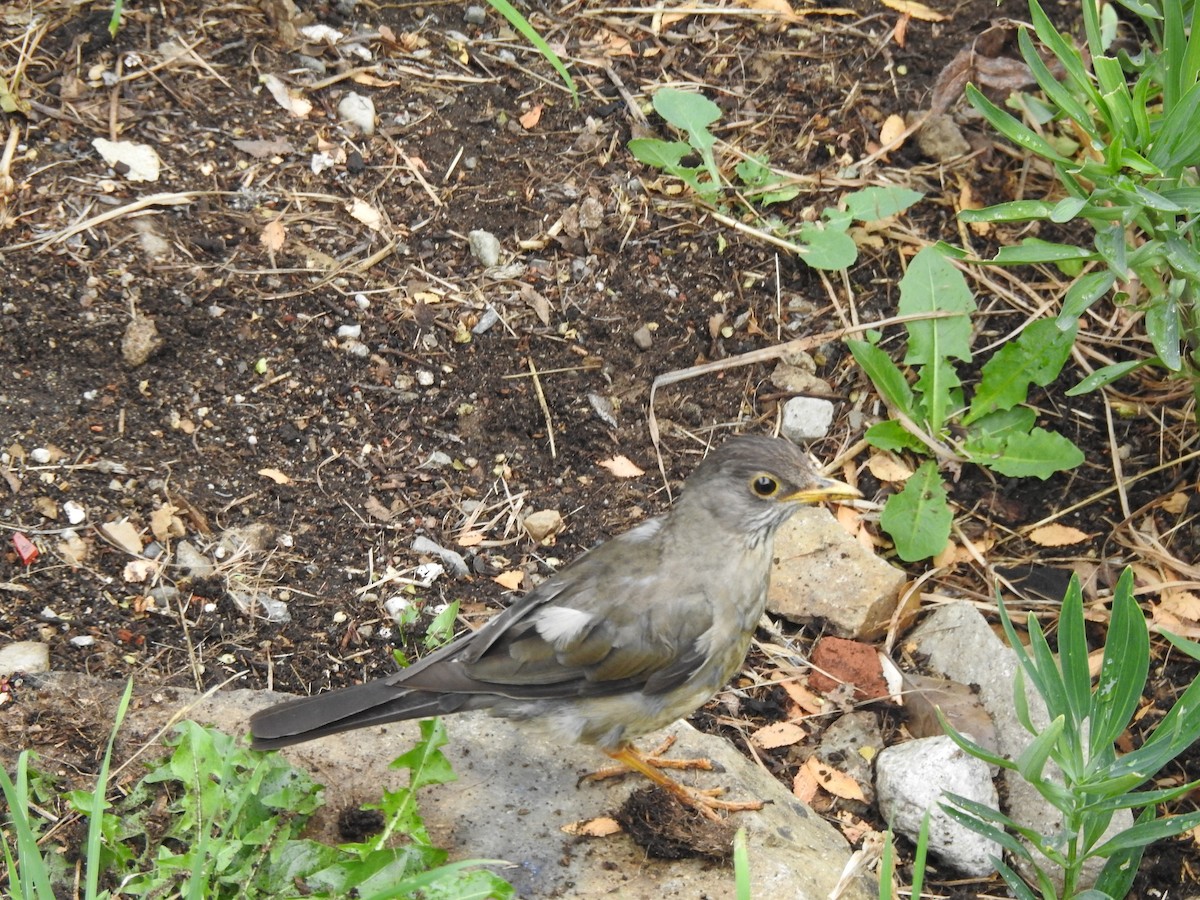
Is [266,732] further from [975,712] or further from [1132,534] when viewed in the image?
[1132,534]

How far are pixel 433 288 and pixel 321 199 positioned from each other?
28.5 inches

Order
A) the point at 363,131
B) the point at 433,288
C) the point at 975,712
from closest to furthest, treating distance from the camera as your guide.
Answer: the point at 975,712 < the point at 433,288 < the point at 363,131

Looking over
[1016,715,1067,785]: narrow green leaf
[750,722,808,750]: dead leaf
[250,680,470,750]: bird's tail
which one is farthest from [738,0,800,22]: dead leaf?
[1016,715,1067,785]: narrow green leaf

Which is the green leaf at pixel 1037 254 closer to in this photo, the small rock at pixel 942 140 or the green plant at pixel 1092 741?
the green plant at pixel 1092 741

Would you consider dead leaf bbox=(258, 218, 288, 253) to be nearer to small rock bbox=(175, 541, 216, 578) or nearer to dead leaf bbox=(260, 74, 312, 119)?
dead leaf bbox=(260, 74, 312, 119)

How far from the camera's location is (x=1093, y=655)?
549 centimetres

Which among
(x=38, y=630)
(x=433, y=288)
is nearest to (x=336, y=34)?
(x=433, y=288)

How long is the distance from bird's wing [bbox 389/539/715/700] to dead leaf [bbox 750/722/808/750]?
735 mm

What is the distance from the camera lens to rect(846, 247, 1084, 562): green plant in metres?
5.66

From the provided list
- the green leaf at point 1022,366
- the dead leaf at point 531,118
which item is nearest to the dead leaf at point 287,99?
the dead leaf at point 531,118

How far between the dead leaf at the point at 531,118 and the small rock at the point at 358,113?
2.50ft

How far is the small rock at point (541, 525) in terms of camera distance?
5480mm

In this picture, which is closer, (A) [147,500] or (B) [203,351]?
(A) [147,500]

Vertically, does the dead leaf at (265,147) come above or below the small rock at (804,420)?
above
